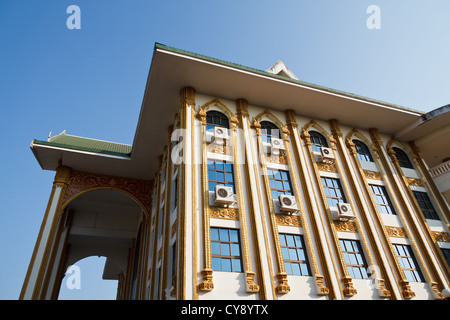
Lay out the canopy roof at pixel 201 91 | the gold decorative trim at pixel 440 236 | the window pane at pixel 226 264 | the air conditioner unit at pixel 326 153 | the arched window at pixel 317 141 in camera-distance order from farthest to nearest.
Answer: the arched window at pixel 317 141 < the air conditioner unit at pixel 326 153 < the gold decorative trim at pixel 440 236 < the canopy roof at pixel 201 91 < the window pane at pixel 226 264

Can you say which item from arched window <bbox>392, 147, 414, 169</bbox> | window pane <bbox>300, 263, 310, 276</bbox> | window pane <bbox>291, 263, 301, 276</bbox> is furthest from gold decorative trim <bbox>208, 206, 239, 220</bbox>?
arched window <bbox>392, 147, 414, 169</bbox>

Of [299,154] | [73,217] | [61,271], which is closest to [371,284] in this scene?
[299,154]

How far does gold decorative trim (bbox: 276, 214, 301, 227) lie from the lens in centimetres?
907

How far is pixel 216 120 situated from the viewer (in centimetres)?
1060

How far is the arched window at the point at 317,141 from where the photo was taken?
38.2 ft

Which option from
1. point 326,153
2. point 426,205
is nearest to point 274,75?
point 326,153

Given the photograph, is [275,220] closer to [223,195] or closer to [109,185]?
[223,195]

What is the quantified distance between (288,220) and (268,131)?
3.49 metres

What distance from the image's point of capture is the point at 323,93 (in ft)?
37.3

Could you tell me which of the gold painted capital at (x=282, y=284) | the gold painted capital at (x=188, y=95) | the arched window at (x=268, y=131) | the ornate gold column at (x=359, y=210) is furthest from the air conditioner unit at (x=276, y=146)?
the gold painted capital at (x=282, y=284)

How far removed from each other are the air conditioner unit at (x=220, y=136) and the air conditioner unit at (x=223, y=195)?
5.80ft

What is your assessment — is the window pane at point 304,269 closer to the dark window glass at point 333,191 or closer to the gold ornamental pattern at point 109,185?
the dark window glass at point 333,191
